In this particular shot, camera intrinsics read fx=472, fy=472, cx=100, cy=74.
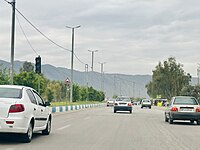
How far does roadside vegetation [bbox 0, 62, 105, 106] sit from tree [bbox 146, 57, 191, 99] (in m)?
16.3

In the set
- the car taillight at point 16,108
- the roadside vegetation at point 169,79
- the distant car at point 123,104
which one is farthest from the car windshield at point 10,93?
the roadside vegetation at point 169,79

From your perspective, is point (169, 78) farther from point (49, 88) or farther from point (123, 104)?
point (123, 104)

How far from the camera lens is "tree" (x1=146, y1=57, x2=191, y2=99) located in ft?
395

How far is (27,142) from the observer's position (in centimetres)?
1411

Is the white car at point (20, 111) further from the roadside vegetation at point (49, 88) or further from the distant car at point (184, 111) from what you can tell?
the roadside vegetation at point (49, 88)

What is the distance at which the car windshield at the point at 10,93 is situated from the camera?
45.4 ft

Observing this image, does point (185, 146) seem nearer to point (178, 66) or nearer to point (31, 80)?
point (31, 80)

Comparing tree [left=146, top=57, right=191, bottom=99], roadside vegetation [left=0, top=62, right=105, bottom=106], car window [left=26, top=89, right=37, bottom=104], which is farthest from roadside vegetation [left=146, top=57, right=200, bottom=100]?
car window [left=26, top=89, right=37, bottom=104]

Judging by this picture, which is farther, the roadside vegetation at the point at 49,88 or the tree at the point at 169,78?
the tree at the point at 169,78

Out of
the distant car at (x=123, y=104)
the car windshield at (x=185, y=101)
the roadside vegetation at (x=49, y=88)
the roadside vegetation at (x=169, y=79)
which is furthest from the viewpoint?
the roadside vegetation at (x=169, y=79)

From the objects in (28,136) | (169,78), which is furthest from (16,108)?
(169,78)

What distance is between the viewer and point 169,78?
12306 centimetres

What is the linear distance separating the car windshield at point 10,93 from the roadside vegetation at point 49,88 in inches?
1396

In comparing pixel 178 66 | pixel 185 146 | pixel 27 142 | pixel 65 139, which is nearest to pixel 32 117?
pixel 27 142
